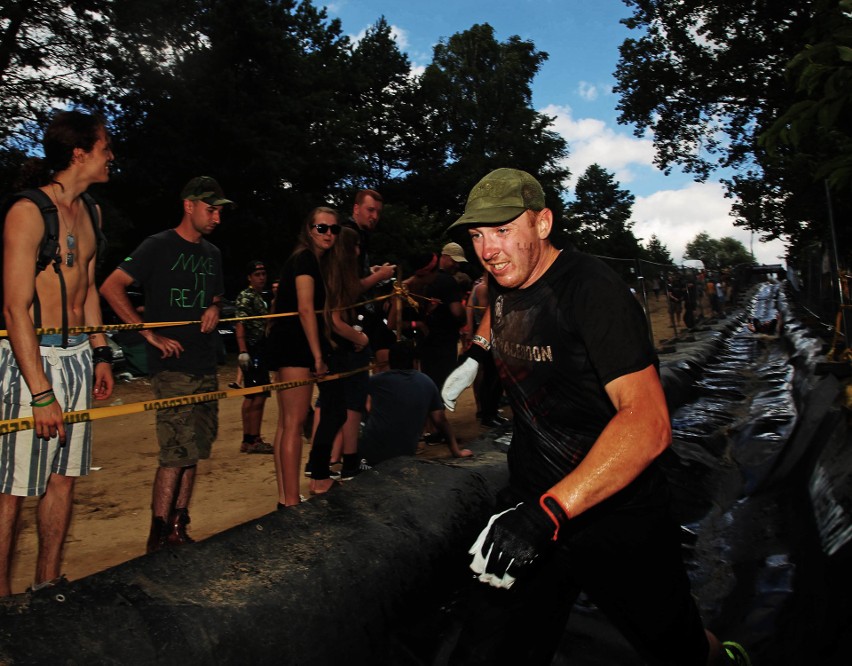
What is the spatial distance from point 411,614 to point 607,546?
114 centimetres

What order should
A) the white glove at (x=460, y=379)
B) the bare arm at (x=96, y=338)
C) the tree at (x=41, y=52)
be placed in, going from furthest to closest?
1. the tree at (x=41, y=52)
2. the bare arm at (x=96, y=338)
3. the white glove at (x=460, y=379)

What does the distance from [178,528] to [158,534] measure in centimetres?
15

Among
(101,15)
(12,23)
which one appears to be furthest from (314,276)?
(101,15)

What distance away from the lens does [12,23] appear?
1675 centimetres

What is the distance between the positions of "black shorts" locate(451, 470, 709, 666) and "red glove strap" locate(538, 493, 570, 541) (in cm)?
26

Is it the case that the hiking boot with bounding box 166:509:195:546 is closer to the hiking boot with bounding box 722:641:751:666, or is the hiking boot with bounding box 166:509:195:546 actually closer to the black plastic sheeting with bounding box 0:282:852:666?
the black plastic sheeting with bounding box 0:282:852:666

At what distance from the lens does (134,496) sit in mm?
5676

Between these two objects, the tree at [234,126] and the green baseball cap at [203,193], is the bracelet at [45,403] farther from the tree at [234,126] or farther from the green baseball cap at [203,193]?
the tree at [234,126]

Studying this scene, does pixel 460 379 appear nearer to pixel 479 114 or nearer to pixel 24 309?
pixel 24 309

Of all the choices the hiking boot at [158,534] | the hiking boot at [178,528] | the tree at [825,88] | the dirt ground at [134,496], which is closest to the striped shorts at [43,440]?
the hiking boot at [158,534]

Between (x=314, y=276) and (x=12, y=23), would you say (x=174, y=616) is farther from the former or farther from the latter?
(x=12, y=23)

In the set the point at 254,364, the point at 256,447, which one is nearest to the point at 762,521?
the point at 256,447

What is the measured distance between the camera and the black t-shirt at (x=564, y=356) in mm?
1858

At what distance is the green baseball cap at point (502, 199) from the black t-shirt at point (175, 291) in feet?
7.78
